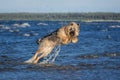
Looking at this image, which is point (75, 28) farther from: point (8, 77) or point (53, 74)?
point (8, 77)

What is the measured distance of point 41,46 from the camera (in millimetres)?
19609

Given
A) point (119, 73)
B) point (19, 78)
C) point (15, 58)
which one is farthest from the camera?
point (15, 58)

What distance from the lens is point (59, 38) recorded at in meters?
18.9

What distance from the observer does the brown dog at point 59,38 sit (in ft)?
60.4

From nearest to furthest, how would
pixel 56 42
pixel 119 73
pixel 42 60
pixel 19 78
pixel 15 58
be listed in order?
pixel 19 78
pixel 119 73
pixel 56 42
pixel 42 60
pixel 15 58

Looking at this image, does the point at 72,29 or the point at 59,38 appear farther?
the point at 59,38

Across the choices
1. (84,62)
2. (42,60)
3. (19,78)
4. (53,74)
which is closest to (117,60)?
(84,62)

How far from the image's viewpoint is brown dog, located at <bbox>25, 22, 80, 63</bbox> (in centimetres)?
1842

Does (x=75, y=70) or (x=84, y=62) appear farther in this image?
(x=84, y=62)

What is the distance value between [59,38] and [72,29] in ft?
2.79

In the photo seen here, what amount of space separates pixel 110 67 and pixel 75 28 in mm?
2735

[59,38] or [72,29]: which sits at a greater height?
[72,29]

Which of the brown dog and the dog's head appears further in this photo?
the brown dog

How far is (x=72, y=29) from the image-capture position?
18.4 m
